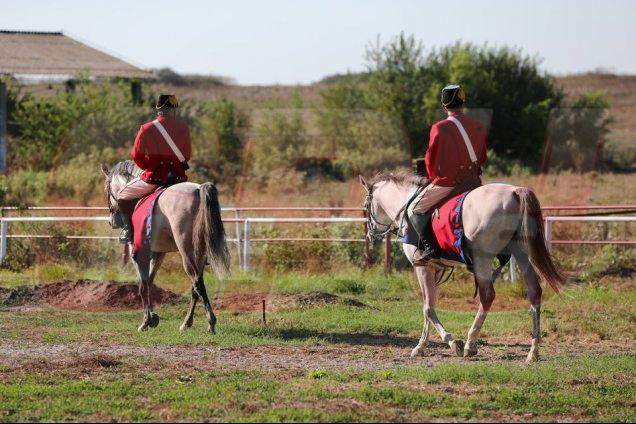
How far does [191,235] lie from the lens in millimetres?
11414

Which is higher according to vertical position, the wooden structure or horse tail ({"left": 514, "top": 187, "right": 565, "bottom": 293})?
the wooden structure

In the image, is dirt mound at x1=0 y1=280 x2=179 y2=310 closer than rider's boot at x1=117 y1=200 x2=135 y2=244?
No

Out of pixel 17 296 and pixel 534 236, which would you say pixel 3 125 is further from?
pixel 534 236

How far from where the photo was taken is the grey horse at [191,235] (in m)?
11.1

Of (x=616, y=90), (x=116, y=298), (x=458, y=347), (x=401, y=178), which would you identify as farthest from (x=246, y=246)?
(x=616, y=90)

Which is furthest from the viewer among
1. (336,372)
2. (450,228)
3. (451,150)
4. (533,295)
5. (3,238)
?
(3,238)

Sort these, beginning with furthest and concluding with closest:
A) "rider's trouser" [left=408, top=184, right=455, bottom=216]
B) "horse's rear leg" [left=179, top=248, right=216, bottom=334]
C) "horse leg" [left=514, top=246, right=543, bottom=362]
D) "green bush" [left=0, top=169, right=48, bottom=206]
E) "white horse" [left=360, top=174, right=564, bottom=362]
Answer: "green bush" [left=0, top=169, right=48, bottom=206] < "horse's rear leg" [left=179, top=248, right=216, bottom=334] < "rider's trouser" [left=408, top=184, right=455, bottom=216] < "horse leg" [left=514, top=246, right=543, bottom=362] < "white horse" [left=360, top=174, right=564, bottom=362]

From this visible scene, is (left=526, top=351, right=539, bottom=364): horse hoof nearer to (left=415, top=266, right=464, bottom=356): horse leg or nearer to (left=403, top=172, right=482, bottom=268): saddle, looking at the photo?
(left=415, top=266, right=464, bottom=356): horse leg

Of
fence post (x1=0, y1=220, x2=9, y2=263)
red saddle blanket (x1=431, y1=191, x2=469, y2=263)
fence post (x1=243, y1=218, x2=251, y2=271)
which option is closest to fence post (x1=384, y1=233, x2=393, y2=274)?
fence post (x1=243, y1=218, x2=251, y2=271)

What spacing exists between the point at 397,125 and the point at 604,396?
3735 centimetres

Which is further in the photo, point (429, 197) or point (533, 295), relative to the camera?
point (429, 197)

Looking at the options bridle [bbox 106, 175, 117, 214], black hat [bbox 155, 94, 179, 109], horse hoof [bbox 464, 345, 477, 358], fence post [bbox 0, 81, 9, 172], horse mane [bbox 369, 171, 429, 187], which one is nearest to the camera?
horse hoof [bbox 464, 345, 477, 358]

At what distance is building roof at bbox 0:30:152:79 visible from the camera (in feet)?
111

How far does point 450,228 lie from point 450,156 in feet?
2.49
